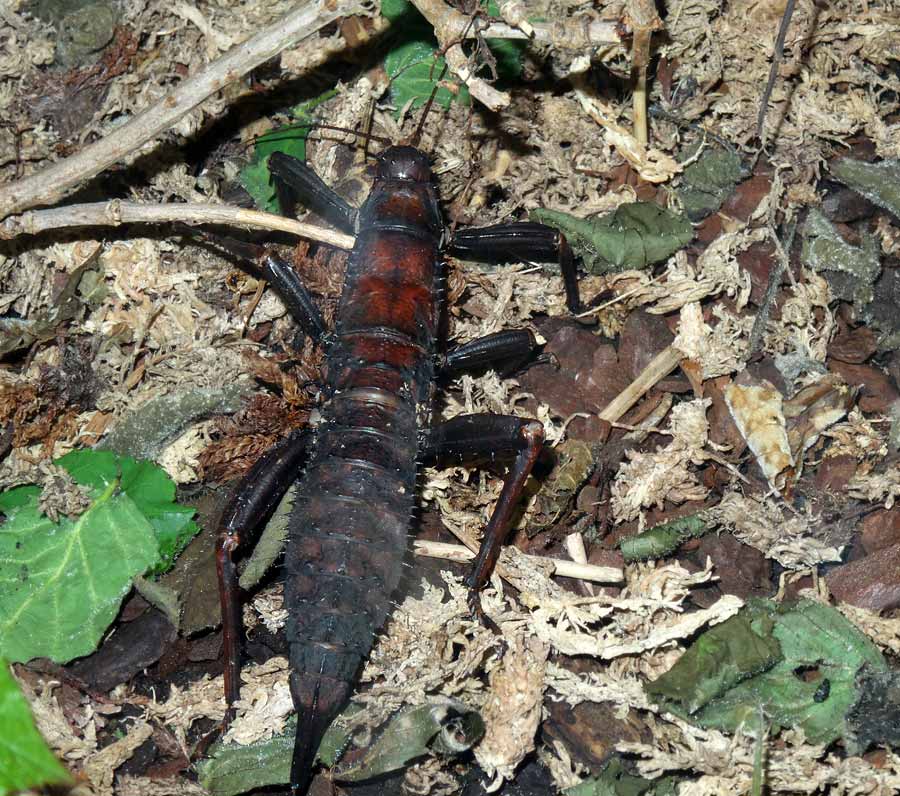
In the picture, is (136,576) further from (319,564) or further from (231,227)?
(231,227)

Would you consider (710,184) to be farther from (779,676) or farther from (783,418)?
(779,676)

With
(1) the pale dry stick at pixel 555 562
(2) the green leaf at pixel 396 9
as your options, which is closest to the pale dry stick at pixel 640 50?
(2) the green leaf at pixel 396 9

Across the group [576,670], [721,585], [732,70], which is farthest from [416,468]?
[732,70]

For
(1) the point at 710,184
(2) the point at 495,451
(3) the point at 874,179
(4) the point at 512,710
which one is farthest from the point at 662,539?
(3) the point at 874,179

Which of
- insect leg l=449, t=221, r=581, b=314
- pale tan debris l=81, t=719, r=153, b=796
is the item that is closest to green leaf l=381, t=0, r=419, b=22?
insect leg l=449, t=221, r=581, b=314

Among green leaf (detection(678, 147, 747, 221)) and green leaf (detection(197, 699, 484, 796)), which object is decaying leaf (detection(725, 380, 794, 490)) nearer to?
green leaf (detection(678, 147, 747, 221))
